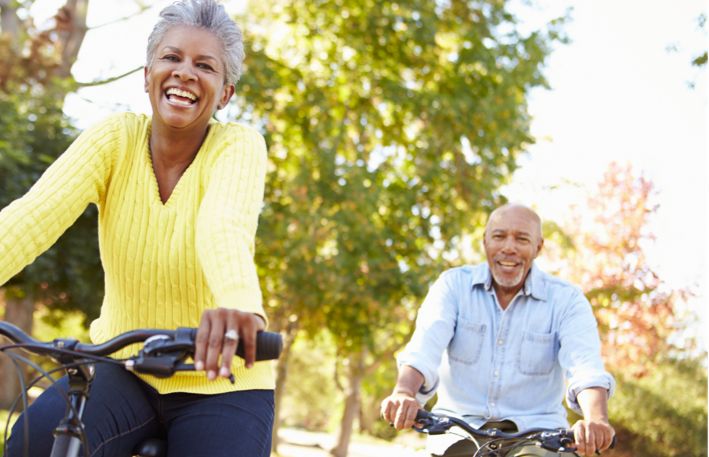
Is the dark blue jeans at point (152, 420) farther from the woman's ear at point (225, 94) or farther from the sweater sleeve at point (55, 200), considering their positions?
the woman's ear at point (225, 94)

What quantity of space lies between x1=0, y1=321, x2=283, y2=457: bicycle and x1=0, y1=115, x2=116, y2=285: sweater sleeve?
34 centimetres

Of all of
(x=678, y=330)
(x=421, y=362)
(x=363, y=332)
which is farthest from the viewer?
(x=678, y=330)

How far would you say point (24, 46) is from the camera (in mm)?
15070

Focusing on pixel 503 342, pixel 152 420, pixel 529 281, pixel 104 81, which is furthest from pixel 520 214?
pixel 104 81

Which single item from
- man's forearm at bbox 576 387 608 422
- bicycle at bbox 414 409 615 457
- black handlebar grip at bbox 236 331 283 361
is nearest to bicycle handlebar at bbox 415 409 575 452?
bicycle at bbox 414 409 615 457

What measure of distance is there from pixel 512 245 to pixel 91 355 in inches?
115

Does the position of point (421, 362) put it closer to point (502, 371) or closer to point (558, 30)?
point (502, 371)

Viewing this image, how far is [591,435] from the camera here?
358 cm

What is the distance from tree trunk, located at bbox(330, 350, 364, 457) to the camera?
20.2 meters

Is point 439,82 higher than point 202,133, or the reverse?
point 439,82

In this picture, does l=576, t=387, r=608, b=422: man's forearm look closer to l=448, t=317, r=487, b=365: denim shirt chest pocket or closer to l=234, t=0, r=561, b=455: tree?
l=448, t=317, r=487, b=365: denim shirt chest pocket

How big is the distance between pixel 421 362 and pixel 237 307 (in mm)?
2239

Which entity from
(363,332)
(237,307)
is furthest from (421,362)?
(363,332)

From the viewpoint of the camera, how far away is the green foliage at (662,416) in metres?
18.0
